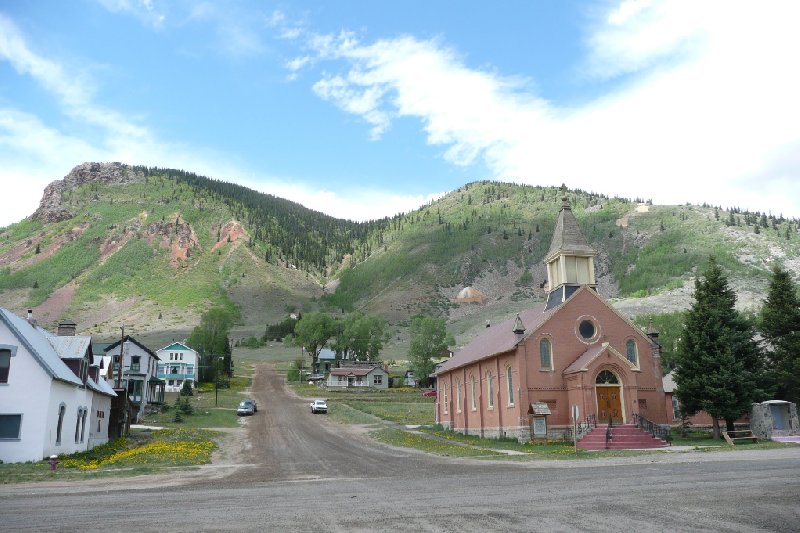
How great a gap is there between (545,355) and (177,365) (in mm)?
66280

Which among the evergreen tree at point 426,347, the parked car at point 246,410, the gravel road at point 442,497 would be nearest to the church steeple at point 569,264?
the gravel road at point 442,497

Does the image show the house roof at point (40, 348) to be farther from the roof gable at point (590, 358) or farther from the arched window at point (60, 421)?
the roof gable at point (590, 358)

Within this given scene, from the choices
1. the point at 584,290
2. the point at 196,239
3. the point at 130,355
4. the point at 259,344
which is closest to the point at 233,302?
the point at 259,344

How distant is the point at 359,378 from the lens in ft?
320

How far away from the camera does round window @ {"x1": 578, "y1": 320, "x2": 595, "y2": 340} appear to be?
1554 inches

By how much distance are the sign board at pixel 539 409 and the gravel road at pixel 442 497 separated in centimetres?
958

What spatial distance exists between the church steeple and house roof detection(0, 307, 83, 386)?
102ft

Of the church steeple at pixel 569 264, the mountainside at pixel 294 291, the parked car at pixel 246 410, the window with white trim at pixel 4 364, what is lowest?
the parked car at pixel 246 410

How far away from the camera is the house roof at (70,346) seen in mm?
34000

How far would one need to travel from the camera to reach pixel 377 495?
16.2m

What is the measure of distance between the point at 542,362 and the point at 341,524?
28.4 metres

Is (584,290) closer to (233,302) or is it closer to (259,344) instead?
(259,344)

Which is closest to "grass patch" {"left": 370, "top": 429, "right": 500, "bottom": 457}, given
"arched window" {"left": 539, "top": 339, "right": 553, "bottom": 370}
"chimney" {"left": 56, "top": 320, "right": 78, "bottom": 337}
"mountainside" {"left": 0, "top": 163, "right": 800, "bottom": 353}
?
"arched window" {"left": 539, "top": 339, "right": 553, "bottom": 370}

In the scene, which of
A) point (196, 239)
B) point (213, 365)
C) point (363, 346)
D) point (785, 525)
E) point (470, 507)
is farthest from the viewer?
point (196, 239)
